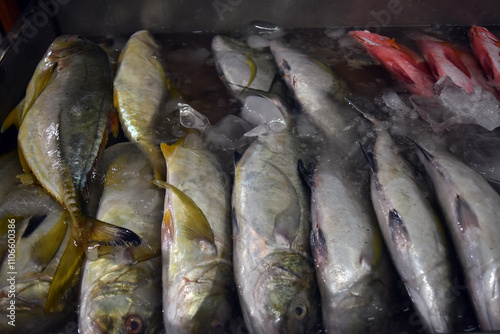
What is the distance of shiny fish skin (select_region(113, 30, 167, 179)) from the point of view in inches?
86.0

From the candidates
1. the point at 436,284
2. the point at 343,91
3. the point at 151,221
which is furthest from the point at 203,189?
the point at 343,91

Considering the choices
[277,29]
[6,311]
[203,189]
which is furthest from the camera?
[277,29]

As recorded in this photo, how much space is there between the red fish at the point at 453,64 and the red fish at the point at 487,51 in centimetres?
4

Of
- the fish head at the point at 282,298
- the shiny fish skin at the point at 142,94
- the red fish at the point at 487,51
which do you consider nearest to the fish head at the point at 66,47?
the shiny fish skin at the point at 142,94

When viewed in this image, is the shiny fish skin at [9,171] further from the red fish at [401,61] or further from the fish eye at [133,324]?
the red fish at [401,61]

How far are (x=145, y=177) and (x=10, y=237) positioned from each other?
669 millimetres

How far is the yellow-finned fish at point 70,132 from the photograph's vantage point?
5.44 ft

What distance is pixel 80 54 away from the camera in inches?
97.7

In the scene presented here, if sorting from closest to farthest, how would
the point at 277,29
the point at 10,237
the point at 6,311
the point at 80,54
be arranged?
the point at 6,311 < the point at 10,237 < the point at 80,54 < the point at 277,29

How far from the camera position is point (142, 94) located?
7.86 feet

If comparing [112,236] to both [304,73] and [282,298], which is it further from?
[304,73]

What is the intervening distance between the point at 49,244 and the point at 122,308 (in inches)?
20.3

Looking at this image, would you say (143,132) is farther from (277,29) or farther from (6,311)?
(277,29)

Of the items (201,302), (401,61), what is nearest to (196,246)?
(201,302)
